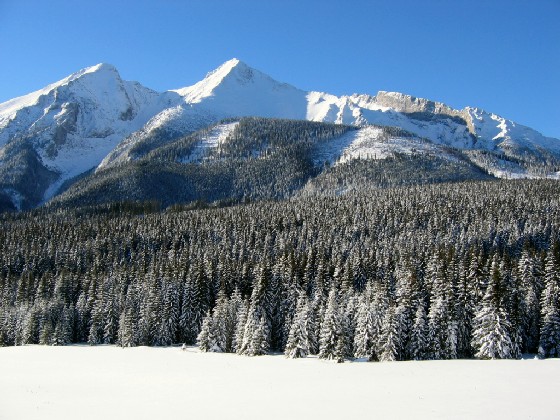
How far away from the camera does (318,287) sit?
68188 millimetres

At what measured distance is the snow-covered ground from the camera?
94.9 ft

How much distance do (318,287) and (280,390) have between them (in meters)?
32.7

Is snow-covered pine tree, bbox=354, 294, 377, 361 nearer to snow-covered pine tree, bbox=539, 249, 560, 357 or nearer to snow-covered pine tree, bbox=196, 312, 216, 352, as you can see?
snow-covered pine tree, bbox=539, 249, 560, 357

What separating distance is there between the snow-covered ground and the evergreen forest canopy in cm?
637

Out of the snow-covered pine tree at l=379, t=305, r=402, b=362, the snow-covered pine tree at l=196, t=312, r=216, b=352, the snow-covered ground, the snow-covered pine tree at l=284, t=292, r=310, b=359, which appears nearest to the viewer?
the snow-covered ground

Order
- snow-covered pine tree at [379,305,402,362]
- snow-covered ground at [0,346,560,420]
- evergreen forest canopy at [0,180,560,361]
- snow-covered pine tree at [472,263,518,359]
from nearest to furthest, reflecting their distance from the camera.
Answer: snow-covered ground at [0,346,560,420]
snow-covered pine tree at [472,263,518,359]
snow-covered pine tree at [379,305,402,362]
evergreen forest canopy at [0,180,560,361]

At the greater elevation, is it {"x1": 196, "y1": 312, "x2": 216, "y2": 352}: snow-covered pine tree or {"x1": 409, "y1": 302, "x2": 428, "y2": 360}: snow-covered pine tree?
{"x1": 409, "y1": 302, "x2": 428, "y2": 360}: snow-covered pine tree

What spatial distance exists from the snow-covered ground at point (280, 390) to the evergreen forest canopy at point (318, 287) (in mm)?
6368

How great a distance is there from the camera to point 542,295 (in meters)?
55.4

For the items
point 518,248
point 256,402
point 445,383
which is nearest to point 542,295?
point 445,383

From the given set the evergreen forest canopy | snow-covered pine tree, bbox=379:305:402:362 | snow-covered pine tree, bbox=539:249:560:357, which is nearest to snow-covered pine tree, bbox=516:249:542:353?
the evergreen forest canopy

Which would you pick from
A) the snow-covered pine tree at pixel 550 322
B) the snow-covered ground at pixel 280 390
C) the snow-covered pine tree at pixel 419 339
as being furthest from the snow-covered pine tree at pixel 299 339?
the snow-covered pine tree at pixel 550 322

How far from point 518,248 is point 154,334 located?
95.9m

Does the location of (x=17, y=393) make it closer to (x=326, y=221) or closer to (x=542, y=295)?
(x=542, y=295)
